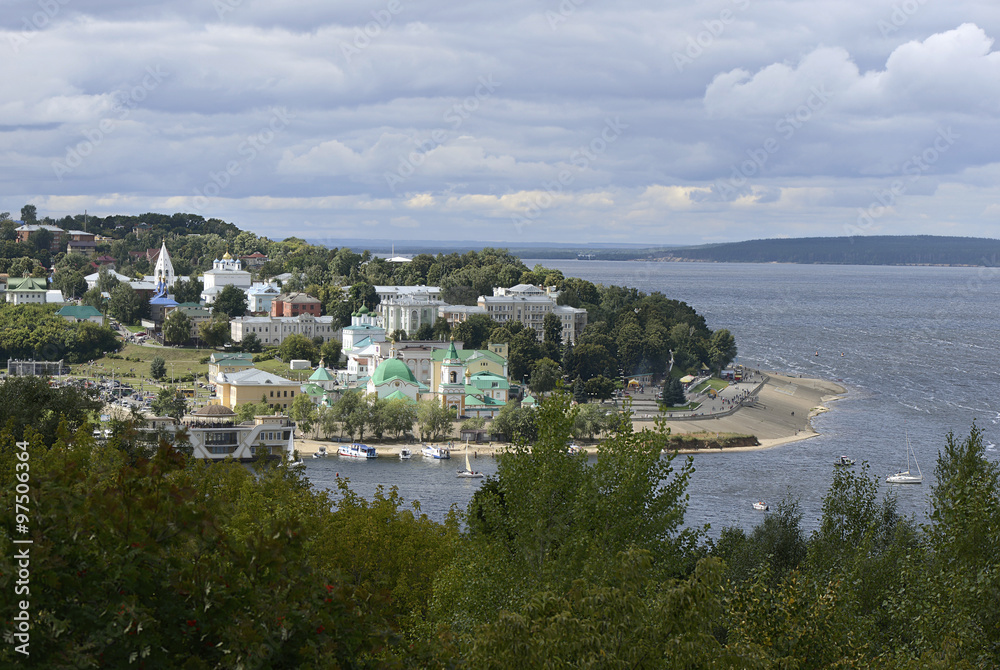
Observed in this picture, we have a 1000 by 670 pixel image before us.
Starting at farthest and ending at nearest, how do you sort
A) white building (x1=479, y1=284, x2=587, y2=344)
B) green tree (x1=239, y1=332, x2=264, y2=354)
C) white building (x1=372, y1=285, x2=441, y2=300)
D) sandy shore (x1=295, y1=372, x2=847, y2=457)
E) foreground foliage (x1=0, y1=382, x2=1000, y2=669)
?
1. white building (x1=372, y1=285, x2=441, y2=300)
2. white building (x1=479, y1=284, x2=587, y2=344)
3. green tree (x1=239, y1=332, x2=264, y2=354)
4. sandy shore (x1=295, y1=372, x2=847, y2=457)
5. foreground foliage (x1=0, y1=382, x2=1000, y2=669)

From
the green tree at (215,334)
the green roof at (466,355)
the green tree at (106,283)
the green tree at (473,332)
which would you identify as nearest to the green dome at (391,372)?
the green roof at (466,355)

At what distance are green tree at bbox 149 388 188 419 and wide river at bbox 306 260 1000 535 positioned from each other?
6.45 metres

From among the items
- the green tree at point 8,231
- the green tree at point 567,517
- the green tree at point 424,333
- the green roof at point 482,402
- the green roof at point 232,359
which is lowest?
the green roof at point 482,402

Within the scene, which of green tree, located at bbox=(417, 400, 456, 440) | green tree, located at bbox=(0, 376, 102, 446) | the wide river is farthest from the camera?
green tree, located at bbox=(417, 400, 456, 440)

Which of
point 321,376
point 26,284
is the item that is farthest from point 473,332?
point 26,284

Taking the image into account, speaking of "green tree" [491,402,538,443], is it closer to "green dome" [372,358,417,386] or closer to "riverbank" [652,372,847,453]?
"riverbank" [652,372,847,453]

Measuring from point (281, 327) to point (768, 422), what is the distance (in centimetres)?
2902

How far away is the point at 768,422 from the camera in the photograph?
45.7m

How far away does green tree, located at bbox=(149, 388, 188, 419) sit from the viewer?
40250 mm

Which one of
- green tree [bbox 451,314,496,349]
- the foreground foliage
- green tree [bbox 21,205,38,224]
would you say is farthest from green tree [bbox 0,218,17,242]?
the foreground foliage

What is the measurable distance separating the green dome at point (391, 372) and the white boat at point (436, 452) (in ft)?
26.5

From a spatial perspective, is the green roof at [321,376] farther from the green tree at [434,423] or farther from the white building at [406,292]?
the white building at [406,292]

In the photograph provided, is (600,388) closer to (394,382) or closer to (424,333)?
(394,382)

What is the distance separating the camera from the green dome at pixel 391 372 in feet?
158
